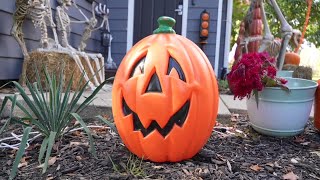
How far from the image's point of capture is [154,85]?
1.02 m

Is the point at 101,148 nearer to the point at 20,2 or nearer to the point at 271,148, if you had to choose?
the point at 271,148

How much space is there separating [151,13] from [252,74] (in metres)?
3.64

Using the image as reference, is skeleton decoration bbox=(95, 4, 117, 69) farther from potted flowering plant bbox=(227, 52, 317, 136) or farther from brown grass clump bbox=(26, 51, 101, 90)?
potted flowering plant bbox=(227, 52, 317, 136)

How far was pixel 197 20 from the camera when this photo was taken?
181 inches

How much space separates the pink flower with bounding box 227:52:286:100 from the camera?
4.40 ft

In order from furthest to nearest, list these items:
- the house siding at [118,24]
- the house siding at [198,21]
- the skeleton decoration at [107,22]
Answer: the house siding at [118,24]
the house siding at [198,21]
the skeleton decoration at [107,22]

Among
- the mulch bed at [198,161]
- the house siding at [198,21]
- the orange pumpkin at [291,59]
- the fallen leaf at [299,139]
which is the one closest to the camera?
the mulch bed at [198,161]

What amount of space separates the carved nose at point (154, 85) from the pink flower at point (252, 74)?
0.51 metres

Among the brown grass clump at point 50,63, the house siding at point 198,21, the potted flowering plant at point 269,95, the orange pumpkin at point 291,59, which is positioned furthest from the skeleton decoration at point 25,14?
the orange pumpkin at point 291,59

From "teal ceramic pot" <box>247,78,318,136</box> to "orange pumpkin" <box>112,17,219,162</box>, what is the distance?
19.5 inches

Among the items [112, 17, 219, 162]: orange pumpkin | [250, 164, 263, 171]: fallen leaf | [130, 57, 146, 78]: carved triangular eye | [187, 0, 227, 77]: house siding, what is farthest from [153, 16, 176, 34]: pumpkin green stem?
[187, 0, 227, 77]: house siding

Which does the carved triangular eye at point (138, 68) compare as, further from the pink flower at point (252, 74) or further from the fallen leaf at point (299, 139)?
the fallen leaf at point (299, 139)

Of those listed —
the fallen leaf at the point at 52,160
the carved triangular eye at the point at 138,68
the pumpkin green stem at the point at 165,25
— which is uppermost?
the pumpkin green stem at the point at 165,25

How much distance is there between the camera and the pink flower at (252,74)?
134cm
